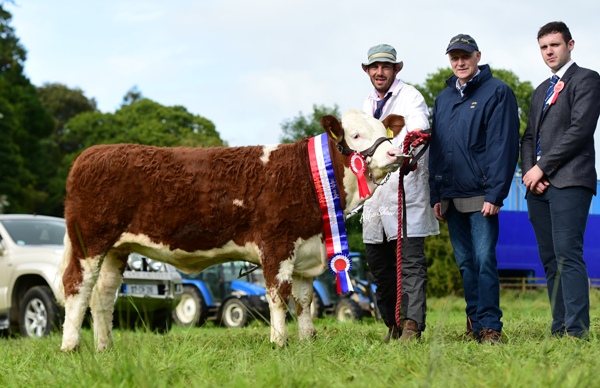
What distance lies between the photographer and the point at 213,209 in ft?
19.5

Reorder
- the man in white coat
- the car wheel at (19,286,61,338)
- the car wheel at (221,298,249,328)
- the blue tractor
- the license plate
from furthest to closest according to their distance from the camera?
the blue tractor → the car wheel at (221,298,249,328) → the license plate → the car wheel at (19,286,61,338) → the man in white coat

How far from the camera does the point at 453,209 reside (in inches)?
256

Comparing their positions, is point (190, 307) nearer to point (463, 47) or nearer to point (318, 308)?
point (318, 308)

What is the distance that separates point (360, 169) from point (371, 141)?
24 cm

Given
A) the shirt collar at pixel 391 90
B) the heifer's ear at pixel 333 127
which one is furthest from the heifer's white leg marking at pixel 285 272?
the shirt collar at pixel 391 90

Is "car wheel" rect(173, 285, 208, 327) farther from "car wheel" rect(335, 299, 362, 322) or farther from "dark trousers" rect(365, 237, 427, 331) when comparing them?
"dark trousers" rect(365, 237, 427, 331)

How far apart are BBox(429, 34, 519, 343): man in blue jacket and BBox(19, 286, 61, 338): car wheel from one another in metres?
6.11

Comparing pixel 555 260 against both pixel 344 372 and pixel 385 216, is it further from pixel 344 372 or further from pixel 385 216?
pixel 344 372

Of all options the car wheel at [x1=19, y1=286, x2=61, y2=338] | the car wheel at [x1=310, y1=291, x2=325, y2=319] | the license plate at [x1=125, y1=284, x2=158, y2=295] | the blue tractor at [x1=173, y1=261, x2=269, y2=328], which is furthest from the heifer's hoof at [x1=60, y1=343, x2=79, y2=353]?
the car wheel at [x1=310, y1=291, x2=325, y2=319]

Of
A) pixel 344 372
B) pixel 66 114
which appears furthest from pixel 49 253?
pixel 66 114

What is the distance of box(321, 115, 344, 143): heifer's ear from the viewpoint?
6.02 meters

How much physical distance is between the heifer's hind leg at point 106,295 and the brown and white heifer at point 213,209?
20 mm

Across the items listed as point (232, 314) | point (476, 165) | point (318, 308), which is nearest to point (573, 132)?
point (476, 165)

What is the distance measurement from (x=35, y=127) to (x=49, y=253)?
36965mm
